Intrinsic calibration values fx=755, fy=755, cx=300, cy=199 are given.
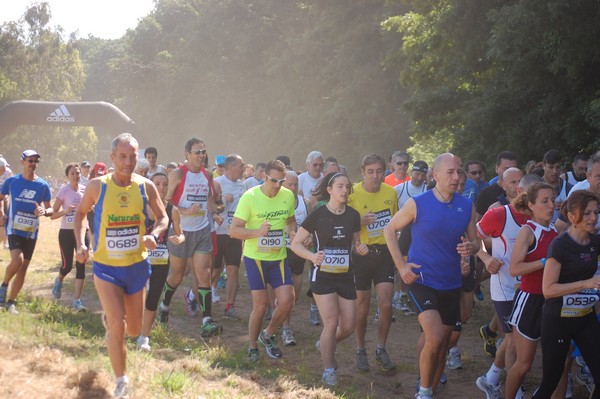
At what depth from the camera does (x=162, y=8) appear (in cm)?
6384

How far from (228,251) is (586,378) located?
5.80 metres

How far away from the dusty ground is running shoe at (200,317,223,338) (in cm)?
12

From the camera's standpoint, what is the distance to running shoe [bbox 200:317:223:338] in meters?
9.50

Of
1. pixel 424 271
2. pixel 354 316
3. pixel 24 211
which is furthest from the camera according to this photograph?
pixel 24 211

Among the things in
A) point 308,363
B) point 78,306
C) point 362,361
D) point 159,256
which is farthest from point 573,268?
point 78,306

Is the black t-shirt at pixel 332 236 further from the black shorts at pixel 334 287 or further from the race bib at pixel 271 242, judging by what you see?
the race bib at pixel 271 242

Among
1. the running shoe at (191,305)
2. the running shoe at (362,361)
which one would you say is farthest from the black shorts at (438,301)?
the running shoe at (191,305)

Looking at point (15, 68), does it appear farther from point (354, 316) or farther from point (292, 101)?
point (354, 316)

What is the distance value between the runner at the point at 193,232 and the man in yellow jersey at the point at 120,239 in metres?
3.24

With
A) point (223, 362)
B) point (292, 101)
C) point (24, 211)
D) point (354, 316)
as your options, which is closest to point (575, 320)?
point (354, 316)

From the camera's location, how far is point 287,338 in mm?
9398

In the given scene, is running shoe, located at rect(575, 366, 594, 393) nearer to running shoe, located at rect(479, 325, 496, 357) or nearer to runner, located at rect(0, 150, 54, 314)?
running shoe, located at rect(479, 325, 496, 357)

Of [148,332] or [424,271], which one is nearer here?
[424,271]

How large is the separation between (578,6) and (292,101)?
31.9m
